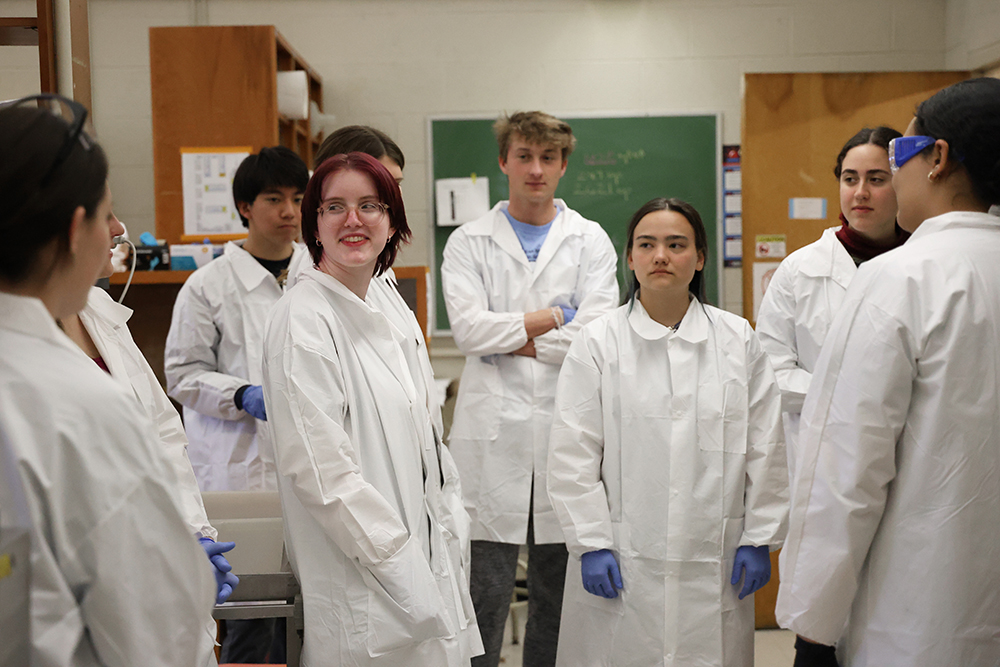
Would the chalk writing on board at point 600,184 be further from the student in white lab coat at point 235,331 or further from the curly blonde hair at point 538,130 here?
the student in white lab coat at point 235,331

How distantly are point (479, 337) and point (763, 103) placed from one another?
68.0 inches

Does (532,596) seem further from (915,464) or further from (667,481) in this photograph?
(915,464)

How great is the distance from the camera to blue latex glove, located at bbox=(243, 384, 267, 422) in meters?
2.01

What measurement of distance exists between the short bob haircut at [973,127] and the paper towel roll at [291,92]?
8.74ft

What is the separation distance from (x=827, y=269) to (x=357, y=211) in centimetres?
135

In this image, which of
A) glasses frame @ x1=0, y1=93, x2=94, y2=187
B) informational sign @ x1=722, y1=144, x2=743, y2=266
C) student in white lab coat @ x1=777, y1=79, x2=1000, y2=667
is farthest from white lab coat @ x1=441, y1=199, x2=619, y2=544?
informational sign @ x1=722, y1=144, x2=743, y2=266

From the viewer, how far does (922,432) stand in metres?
1.28

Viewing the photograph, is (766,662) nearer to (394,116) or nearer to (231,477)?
(231,477)

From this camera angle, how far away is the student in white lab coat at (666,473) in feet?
5.31

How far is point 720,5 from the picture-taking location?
3.92 meters

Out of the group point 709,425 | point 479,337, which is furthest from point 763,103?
point 709,425

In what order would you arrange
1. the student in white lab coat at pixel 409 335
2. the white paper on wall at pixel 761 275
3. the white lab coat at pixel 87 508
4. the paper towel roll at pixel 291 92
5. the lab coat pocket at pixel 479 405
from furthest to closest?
the paper towel roll at pixel 291 92 → the white paper on wall at pixel 761 275 → the lab coat pocket at pixel 479 405 → the student in white lab coat at pixel 409 335 → the white lab coat at pixel 87 508

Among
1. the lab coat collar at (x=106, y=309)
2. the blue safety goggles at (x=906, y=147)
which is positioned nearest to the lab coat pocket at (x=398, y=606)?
the lab coat collar at (x=106, y=309)

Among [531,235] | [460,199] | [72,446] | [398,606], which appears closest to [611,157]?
[460,199]
